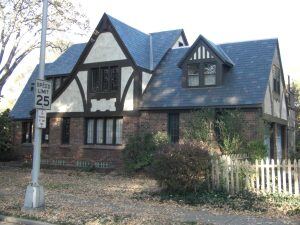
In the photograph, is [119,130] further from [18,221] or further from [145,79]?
[18,221]

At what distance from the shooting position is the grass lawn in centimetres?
1025

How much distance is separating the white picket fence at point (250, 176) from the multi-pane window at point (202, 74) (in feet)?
28.9

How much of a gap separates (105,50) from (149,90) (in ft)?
11.6

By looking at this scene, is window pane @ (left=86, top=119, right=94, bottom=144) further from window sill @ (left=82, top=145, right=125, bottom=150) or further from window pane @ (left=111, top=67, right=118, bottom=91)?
window pane @ (left=111, top=67, right=118, bottom=91)

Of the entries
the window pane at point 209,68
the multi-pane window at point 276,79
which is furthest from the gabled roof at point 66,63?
the multi-pane window at point 276,79

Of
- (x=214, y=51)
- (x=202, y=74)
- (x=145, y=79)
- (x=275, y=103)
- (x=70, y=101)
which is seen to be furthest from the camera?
(x=70, y=101)

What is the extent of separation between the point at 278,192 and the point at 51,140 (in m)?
16.8

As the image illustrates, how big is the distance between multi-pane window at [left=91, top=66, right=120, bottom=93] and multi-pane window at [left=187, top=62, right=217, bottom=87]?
164 inches

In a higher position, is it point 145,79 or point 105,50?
point 105,50

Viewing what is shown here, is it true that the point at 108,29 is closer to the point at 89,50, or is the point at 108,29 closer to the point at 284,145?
the point at 89,50

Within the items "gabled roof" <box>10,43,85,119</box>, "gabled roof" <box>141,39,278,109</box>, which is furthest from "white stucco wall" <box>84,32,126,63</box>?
"gabled roof" <box>10,43,85,119</box>

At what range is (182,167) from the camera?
1299 cm

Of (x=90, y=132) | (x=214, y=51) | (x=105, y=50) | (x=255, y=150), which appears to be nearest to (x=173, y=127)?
(x=214, y=51)

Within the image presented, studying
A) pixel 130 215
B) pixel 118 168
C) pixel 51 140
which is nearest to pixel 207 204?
pixel 130 215
